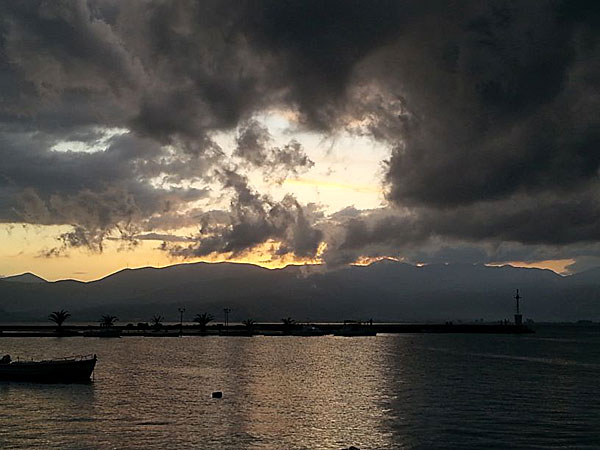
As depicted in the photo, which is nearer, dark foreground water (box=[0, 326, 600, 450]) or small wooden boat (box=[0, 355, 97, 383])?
dark foreground water (box=[0, 326, 600, 450])

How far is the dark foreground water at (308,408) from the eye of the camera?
4738 cm

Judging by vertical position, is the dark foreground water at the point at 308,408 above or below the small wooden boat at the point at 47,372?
below

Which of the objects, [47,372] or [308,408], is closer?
[308,408]

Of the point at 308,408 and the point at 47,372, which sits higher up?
the point at 47,372

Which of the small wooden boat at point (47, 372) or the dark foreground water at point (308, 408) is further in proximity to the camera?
the small wooden boat at point (47, 372)

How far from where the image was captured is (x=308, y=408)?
61.9 m

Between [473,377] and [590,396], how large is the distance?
68.1 ft

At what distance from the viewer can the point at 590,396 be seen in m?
72.0

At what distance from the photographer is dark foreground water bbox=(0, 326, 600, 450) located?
155 ft

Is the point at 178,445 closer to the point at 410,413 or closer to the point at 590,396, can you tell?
the point at 410,413

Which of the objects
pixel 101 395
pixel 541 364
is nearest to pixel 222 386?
pixel 101 395

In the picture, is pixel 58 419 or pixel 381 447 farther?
pixel 58 419

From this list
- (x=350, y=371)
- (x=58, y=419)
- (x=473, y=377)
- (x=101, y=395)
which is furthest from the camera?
(x=350, y=371)

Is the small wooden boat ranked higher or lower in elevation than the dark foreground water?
higher
